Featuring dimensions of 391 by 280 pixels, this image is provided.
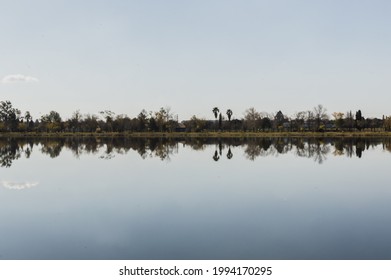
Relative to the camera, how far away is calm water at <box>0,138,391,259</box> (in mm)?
8438

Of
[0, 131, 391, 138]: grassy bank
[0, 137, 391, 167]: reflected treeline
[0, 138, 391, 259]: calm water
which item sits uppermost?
[0, 131, 391, 138]: grassy bank

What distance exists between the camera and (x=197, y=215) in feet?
37.6

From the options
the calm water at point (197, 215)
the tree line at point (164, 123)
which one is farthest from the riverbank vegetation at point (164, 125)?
the calm water at point (197, 215)

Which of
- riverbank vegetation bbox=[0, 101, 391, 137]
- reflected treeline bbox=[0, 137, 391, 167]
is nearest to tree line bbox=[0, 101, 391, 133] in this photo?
riverbank vegetation bbox=[0, 101, 391, 137]

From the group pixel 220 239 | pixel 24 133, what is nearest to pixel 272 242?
pixel 220 239

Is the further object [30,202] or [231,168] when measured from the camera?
[231,168]

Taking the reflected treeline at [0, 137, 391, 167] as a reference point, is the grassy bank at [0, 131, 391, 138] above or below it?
above

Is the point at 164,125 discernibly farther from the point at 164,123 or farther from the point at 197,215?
the point at 197,215

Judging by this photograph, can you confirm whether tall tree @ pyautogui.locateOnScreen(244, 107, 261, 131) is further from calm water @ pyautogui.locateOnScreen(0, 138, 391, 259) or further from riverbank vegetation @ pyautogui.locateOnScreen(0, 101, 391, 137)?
calm water @ pyautogui.locateOnScreen(0, 138, 391, 259)

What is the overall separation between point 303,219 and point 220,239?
3.16 meters

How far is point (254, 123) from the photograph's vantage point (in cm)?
9731

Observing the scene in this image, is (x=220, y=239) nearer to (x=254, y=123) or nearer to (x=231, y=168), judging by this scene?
(x=231, y=168)

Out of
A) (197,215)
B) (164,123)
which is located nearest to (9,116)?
(164,123)

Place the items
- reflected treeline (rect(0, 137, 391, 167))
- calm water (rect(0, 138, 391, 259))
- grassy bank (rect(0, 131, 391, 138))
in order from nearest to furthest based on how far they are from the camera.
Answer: calm water (rect(0, 138, 391, 259))
reflected treeline (rect(0, 137, 391, 167))
grassy bank (rect(0, 131, 391, 138))
